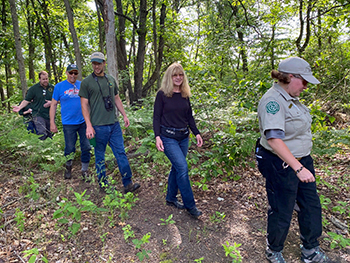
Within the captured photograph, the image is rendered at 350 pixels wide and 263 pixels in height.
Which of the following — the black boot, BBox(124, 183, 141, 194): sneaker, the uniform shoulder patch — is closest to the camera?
the uniform shoulder patch

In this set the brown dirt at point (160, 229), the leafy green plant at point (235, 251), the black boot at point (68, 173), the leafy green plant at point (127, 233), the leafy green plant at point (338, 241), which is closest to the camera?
the leafy green plant at point (235, 251)

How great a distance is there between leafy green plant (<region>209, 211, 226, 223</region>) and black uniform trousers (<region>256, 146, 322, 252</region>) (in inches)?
33.7

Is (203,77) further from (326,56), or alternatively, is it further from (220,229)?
(326,56)

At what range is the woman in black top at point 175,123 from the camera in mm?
3191

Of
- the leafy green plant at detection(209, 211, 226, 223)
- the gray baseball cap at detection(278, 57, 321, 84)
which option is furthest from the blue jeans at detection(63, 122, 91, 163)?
the gray baseball cap at detection(278, 57, 321, 84)

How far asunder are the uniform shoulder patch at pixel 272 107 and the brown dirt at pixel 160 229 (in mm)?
1762

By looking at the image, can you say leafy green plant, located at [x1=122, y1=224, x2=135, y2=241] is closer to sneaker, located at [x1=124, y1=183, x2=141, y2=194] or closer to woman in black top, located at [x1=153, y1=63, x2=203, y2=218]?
woman in black top, located at [x1=153, y1=63, x2=203, y2=218]

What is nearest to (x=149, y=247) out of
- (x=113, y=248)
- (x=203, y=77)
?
(x=113, y=248)

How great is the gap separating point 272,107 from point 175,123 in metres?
1.38

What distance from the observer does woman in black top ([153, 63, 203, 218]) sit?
3.19m

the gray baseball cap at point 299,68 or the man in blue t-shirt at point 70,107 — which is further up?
the gray baseball cap at point 299,68

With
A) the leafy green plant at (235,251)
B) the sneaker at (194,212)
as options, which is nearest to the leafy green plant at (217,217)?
the sneaker at (194,212)

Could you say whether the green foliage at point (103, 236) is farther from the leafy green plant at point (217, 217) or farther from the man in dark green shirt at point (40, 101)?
the man in dark green shirt at point (40, 101)

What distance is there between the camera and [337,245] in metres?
2.87
